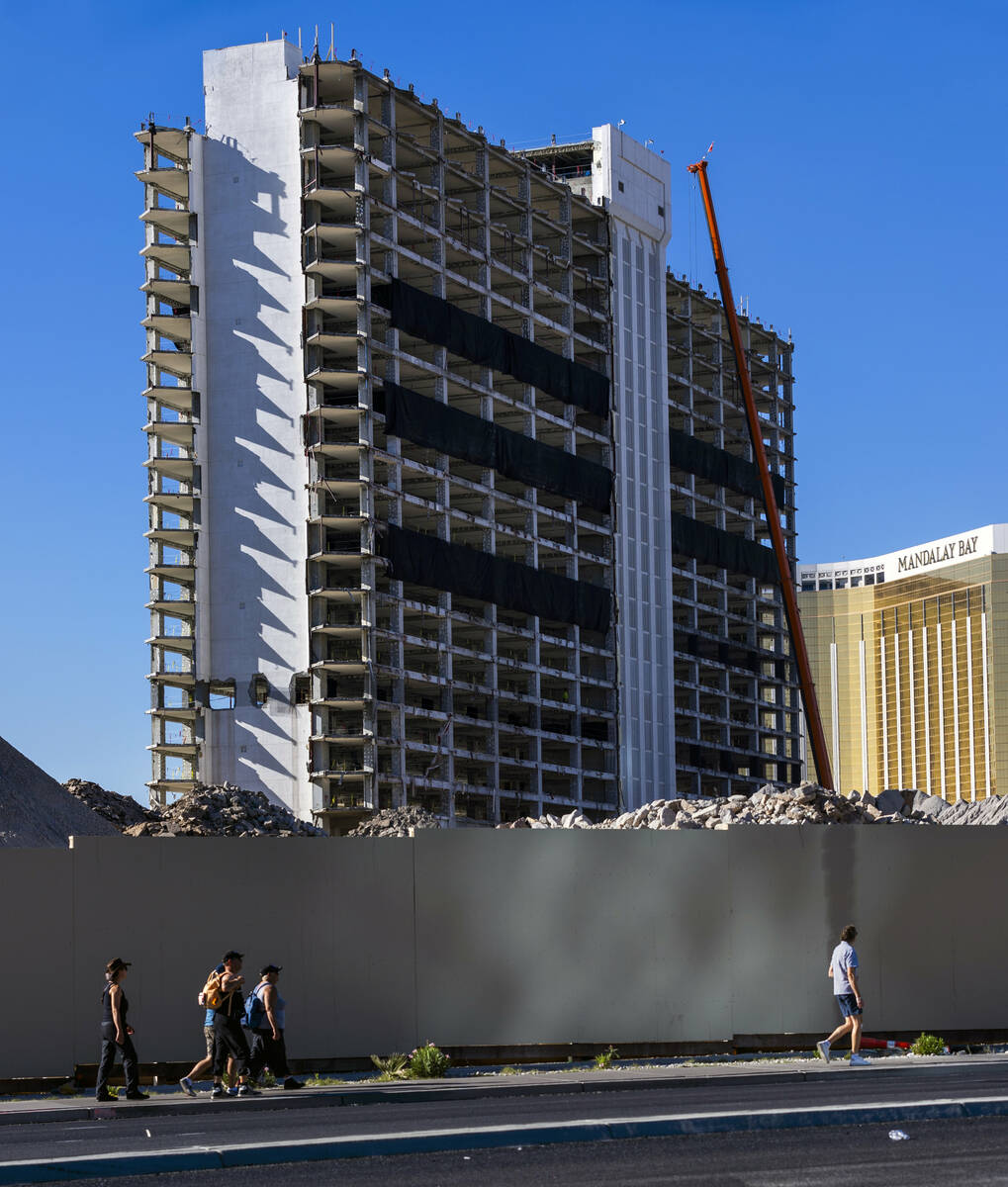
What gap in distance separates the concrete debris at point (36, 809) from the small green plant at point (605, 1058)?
1360 centimetres

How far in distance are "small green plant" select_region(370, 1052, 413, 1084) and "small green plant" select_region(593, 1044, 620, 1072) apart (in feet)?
8.17

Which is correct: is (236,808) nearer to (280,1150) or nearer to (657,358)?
(280,1150)

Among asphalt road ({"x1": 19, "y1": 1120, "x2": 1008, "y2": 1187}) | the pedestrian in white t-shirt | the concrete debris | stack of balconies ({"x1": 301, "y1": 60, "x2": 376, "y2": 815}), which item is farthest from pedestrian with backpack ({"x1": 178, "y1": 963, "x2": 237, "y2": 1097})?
stack of balconies ({"x1": 301, "y1": 60, "x2": 376, "y2": 815})


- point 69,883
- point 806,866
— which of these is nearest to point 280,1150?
point 69,883

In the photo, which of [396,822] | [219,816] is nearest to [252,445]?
[396,822]

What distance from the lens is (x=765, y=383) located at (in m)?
126

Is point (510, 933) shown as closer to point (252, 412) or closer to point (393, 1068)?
point (393, 1068)

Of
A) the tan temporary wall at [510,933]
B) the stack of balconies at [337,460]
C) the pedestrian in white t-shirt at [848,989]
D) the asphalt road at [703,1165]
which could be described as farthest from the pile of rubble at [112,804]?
the asphalt road at [703,1165]

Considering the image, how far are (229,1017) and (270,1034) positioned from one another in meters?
0.75

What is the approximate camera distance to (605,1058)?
81.9 feet

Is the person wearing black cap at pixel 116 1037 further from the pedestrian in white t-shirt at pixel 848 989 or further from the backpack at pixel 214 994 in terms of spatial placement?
the pedestrian in white t-shirt at pixel 848 989

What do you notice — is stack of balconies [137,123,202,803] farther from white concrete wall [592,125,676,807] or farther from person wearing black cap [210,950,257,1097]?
person wearing black cap [210,950,257,1097]

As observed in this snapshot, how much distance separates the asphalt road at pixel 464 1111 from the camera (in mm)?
17078

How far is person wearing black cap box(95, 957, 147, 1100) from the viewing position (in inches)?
858
